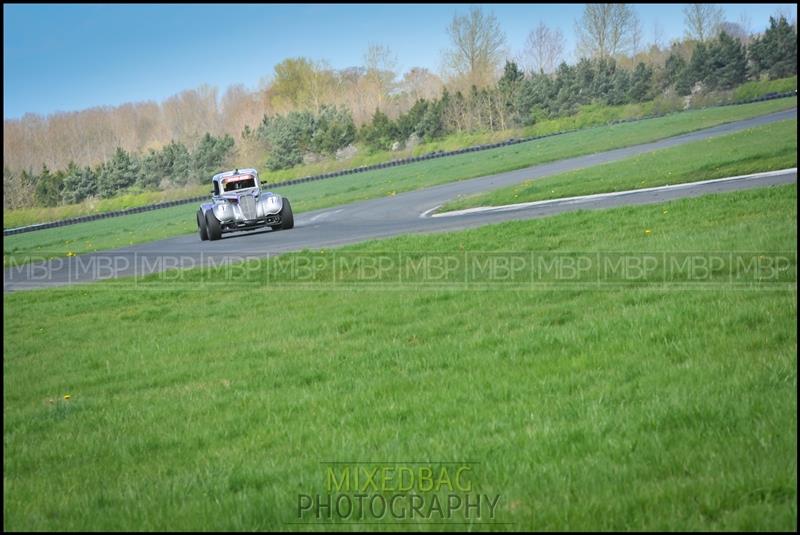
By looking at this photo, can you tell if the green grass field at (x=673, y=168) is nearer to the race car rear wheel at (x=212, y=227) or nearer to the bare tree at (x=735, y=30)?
the race car rear wheel at (x=212, y=227)

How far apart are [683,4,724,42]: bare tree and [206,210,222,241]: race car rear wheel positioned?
51695mm

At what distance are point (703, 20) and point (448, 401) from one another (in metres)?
66.9

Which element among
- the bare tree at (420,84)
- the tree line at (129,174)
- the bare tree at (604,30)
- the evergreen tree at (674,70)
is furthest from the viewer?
the bare tree at (420,84)

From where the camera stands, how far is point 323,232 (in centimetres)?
2309

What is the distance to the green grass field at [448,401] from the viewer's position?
4746 mm

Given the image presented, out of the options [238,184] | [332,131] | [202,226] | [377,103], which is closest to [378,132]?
[332,131]

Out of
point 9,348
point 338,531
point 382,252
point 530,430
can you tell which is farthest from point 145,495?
point 382,252

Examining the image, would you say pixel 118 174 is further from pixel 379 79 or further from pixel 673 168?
pixel 673 168

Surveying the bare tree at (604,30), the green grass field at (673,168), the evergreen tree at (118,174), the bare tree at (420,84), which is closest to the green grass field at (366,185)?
the evergreen tree at (118,174)

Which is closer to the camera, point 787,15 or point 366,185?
point 366,185

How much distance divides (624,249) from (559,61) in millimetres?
57020

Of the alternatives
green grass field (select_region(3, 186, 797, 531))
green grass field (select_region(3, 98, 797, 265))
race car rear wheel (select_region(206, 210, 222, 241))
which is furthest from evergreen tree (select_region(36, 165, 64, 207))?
green grass field (select_region(3, 186, 797, 531))

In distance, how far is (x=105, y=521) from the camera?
194 inches

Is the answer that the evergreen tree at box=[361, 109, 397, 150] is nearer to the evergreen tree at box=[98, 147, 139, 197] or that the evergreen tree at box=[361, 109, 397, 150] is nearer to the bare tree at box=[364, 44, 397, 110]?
the bare tree at box=[364, 44, 397, 110]
